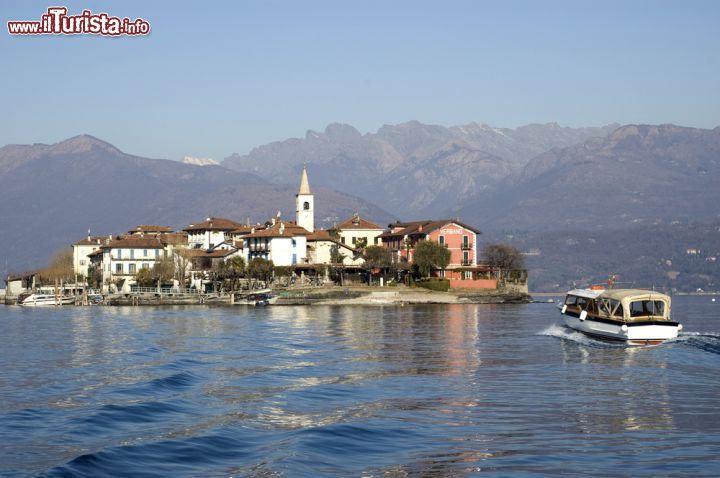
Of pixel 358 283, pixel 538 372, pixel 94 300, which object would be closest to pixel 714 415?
pixel 538 372

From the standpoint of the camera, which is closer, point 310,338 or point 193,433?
point 193,433

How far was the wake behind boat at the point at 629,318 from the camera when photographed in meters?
59.5

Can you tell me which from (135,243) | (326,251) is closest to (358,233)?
(326,251)

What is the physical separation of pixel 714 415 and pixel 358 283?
10647 centimetres

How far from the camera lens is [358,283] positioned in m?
139

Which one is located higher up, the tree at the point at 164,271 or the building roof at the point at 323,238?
the building roof at the point at 323,238

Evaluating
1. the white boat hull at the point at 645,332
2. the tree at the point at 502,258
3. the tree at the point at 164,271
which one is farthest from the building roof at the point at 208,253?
the white boat hull at the point at 645,332

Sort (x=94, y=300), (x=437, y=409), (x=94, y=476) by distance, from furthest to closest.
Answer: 1. (x=94, y=300)
2. (x=437, y=409)
3. (x=94, y=476)

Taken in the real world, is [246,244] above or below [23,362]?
above

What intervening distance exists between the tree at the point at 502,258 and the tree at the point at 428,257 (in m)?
12.4

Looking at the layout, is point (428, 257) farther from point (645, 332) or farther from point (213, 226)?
point (645, 332)

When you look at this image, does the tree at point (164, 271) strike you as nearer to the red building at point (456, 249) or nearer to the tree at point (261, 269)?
the tree at point (261, 269)

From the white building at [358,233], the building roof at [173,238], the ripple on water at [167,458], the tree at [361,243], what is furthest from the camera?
the white building at [358,233]

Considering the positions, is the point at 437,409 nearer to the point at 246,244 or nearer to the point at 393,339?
the point at 393,339
